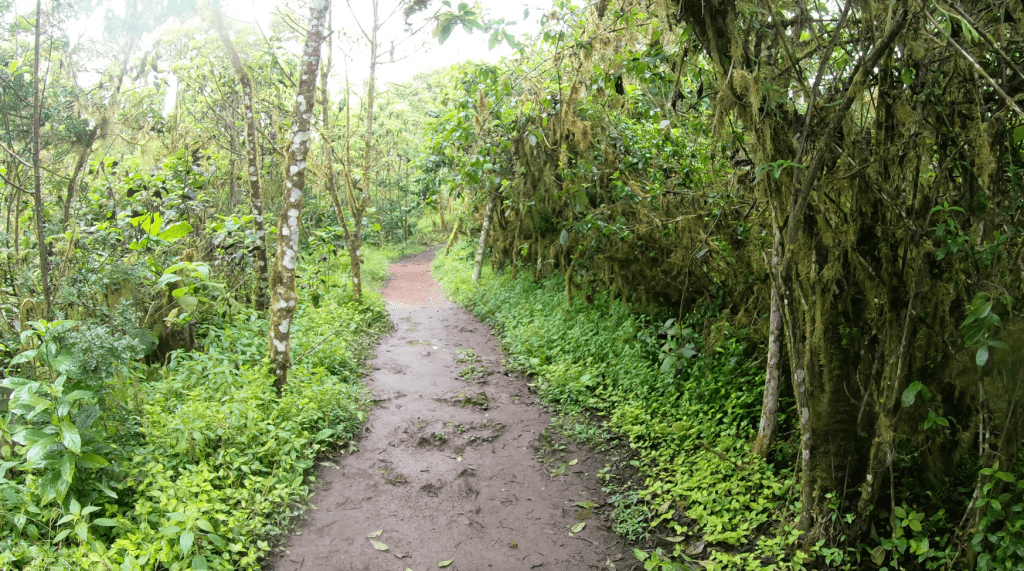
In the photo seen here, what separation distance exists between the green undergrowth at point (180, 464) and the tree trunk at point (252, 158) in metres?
1.66

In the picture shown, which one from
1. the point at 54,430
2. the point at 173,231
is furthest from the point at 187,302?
the point at 54,430

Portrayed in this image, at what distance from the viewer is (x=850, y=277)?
3.76m

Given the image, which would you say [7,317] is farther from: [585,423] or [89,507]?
[585,423]

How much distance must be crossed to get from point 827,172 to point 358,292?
32.0 ft

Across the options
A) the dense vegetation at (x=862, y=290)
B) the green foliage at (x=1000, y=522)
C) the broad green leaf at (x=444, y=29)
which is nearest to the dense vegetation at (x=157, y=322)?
the broad green leaf at (x=444, y=29)

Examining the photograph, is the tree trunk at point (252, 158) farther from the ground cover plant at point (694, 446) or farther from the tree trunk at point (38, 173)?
the ground cover plant at point (694, 446)

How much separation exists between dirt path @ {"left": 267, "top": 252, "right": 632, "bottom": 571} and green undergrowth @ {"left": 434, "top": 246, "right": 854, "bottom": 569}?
0.37 m

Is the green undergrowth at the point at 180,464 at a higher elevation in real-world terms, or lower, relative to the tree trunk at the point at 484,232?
lower

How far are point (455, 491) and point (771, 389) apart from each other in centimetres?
292

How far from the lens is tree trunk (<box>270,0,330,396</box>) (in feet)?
20.9

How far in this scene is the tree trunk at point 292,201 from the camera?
6.37 metres

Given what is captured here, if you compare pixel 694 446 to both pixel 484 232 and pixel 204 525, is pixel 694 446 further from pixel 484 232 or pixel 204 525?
pixel 484 232

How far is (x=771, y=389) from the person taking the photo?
4.66m

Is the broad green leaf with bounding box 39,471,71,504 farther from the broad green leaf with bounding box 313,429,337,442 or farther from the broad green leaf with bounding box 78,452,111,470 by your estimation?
the broad green leaf with bounding box 313,429,337,442
